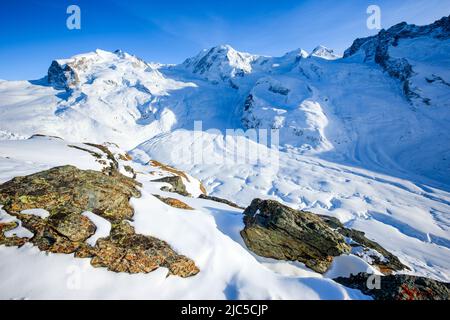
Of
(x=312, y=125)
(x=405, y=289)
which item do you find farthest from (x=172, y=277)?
(x=312, y=125)

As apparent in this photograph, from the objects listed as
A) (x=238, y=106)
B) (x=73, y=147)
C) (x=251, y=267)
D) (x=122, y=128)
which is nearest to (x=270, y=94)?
(x=238, y=106)

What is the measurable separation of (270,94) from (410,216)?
9470 centimetres

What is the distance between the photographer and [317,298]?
24.6ft

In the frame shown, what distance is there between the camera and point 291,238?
11727 millimetres

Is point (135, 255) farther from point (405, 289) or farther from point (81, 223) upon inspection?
point (405, 289)

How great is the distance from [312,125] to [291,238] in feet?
285

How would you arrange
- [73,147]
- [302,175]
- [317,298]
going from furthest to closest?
[302,175], [73,147], [317,298]

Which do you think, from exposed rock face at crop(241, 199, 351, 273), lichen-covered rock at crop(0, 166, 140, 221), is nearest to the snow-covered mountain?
exposed rock face at crop(241, 199, 351, 273)

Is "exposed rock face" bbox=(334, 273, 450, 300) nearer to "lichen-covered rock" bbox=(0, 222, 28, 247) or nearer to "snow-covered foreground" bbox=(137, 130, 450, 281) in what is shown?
"lichen-covered rock" bbox=(0, 222, 28, 247)

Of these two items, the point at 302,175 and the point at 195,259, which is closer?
the point at 195,259

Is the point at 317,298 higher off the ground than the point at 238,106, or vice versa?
the point at 238,106

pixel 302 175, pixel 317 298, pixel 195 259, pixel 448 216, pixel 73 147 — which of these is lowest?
pixel 448 216

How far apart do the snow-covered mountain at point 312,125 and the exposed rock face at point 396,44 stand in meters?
0.55
